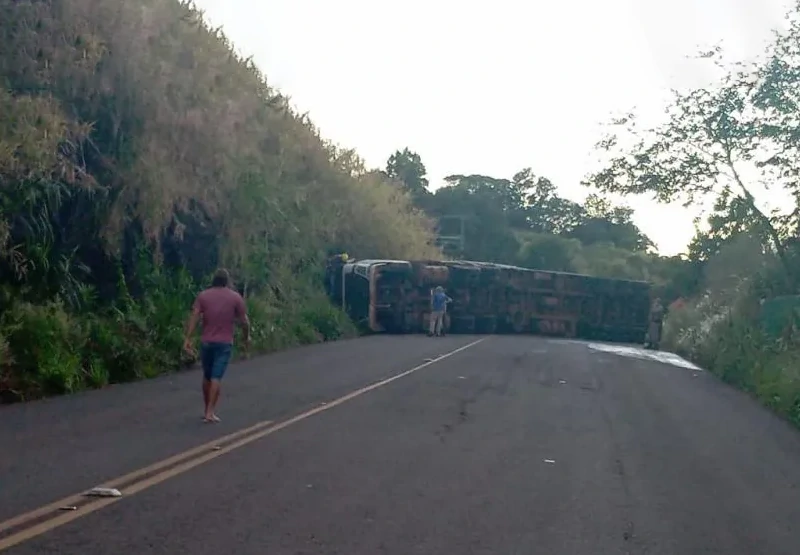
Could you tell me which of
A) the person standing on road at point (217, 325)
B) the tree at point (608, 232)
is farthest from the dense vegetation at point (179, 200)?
the tree at point (608, 232)

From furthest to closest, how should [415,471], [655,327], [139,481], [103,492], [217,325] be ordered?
[655,327]
[217,325]
[415,471]
[139,481]
[103,492]

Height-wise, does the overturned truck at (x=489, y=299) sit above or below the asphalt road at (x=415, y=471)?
above

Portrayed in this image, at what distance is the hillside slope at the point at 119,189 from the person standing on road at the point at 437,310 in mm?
7516

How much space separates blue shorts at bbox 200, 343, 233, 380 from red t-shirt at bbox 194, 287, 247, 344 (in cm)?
6

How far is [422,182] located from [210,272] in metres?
69.3

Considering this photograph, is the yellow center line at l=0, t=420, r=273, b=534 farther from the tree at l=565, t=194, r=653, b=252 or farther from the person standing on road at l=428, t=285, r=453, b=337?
the tree at l=565, t=194, r=653, b=252

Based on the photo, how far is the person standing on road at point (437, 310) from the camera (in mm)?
36344

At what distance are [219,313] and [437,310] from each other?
2294cm

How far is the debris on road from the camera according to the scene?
8523 mm

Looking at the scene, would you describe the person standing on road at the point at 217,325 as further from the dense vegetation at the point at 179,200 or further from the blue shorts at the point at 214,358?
the dense vegetation at the point at 179,200

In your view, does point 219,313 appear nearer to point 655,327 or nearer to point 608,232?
point 655,327

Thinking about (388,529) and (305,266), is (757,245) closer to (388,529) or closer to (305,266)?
(305,266)

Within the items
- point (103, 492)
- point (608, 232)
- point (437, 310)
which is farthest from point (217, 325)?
point (608, 232)

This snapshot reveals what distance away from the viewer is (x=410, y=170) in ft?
313
